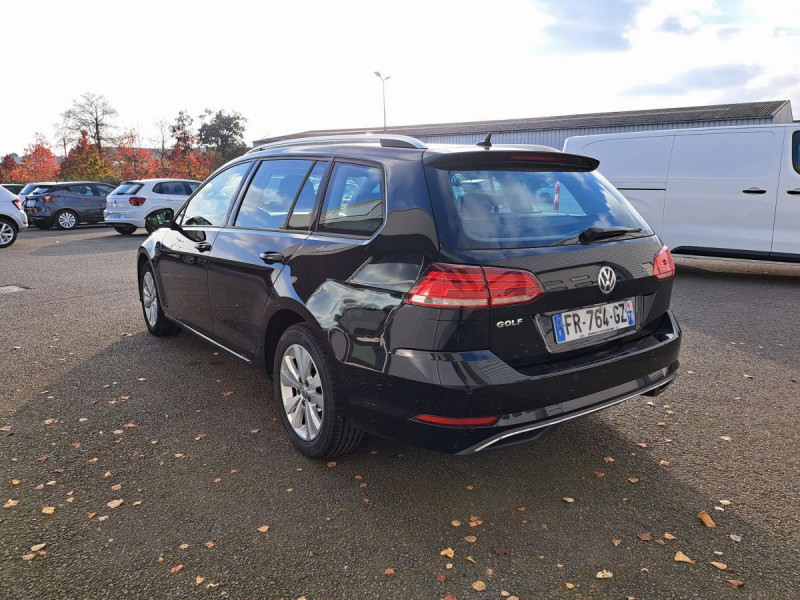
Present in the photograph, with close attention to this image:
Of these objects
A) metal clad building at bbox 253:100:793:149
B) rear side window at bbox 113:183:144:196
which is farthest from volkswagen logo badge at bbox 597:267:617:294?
metal clad building at bbox 253:100:793:149

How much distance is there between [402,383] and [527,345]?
1.86 feet

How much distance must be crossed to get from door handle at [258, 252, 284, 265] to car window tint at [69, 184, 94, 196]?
2014 cm

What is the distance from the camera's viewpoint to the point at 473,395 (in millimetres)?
2580

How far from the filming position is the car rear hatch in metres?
2.64

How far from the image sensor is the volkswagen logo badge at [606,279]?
2.92 metres

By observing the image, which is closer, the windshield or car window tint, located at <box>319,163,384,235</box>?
the windshield

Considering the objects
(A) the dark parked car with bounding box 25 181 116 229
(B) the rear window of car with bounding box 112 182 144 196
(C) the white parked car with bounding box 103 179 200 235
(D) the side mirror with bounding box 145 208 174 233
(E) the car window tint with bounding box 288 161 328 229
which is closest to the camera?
(E) the car window tint with bounding box 288 161 328 229

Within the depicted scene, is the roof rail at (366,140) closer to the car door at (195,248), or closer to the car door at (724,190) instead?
the car door at (195,248)

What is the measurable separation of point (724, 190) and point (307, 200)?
745 cm

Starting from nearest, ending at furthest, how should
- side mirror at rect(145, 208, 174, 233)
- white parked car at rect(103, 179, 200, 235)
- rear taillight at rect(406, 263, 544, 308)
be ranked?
rear taillight at rect(406, 263, 544, 308) < side mirror at rect(145, 208, 174, 233) < white parked car at rect(103, 179, 200, 235)

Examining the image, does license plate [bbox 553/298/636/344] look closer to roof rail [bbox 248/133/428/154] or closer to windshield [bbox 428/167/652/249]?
windshield [bbox 428/167/652/249]

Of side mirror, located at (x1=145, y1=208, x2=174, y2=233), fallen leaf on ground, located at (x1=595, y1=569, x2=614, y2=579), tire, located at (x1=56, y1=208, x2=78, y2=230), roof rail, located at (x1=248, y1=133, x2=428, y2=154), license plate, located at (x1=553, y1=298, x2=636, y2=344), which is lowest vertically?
fallen leaf on ground, located at (x1=595, y1=569, x2=614, y2=579)

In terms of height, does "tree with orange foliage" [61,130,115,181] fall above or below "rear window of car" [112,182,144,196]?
above

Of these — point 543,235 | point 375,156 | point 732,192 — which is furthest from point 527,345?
point 732,192
